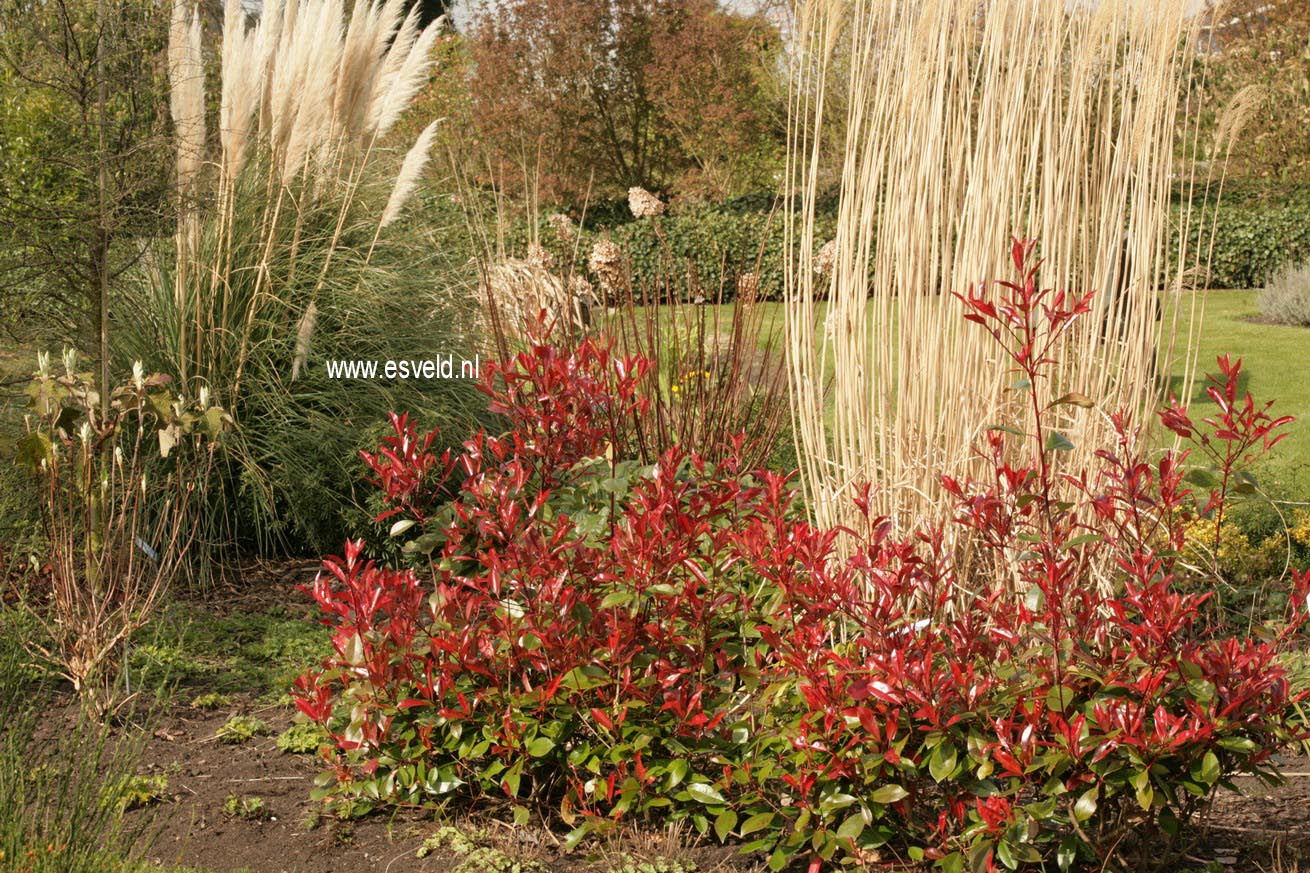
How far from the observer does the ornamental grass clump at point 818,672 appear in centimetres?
220

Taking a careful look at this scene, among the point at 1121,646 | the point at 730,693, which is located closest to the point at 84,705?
the point at 730,693

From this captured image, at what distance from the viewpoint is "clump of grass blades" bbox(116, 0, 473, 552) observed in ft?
15.6

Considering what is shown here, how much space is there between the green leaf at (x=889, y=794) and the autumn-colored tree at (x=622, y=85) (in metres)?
14.2

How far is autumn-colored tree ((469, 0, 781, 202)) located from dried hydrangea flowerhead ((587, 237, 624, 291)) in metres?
10.4

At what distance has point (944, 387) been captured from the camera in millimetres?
3029

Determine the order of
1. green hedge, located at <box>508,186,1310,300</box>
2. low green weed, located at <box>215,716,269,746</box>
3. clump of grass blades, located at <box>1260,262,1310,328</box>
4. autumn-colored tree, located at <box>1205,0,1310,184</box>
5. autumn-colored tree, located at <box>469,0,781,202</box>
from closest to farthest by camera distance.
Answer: low green weed, located at <box>215,716,269,746</box> → clump of grass blades, located at <box>1260,262,1310,328</box> → green hedge, located at <box>508,186,1310,300</box> → autumn-colored tree, located at <box>1205,0,1310,184</box> → autumn-colored tree, located at <box>469,0,781,202</box>

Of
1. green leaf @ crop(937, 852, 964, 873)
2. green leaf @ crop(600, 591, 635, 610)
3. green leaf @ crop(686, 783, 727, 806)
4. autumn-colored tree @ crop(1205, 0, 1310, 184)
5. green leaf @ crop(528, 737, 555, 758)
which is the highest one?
autumn-colored tree @ crop(1205, 0, 1310, 184)

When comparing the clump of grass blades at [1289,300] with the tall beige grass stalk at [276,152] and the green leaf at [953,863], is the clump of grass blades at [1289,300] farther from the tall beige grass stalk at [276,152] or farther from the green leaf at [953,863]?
the green leaf at [953,863]

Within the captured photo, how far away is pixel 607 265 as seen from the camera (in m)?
5.39

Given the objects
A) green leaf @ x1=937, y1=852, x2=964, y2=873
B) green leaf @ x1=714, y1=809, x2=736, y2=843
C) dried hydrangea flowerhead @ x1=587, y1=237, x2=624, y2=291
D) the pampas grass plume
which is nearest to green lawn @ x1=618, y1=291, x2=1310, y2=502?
dried hydrangea flowerhead @ x1=587, y1=237, x2=624, y2=291

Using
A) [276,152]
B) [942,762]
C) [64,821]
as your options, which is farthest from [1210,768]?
[276,152]

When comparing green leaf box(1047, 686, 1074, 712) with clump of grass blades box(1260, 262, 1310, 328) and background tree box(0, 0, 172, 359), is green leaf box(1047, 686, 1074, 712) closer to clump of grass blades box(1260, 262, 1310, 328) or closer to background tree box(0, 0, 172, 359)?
background tree box(0, 0, 172, 359)

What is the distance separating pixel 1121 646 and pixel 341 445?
132 inches

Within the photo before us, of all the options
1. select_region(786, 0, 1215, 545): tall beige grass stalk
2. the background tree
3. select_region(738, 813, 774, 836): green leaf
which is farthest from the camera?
the background tree
